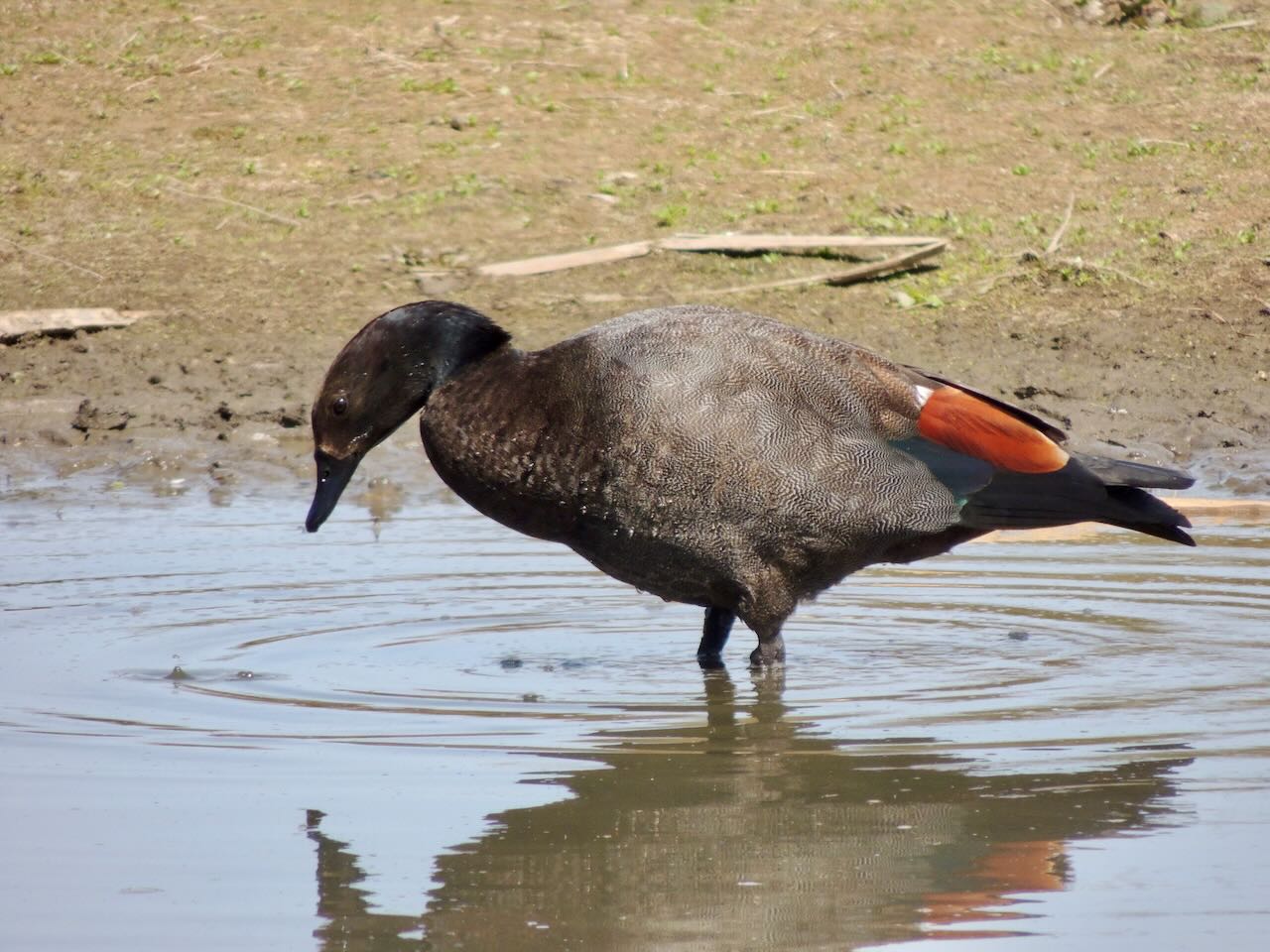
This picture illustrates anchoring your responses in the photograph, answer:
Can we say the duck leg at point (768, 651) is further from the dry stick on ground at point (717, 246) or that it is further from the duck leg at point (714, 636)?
the dry stick on ground at point (717, 246)

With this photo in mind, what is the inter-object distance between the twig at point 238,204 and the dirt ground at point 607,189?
0.03 m

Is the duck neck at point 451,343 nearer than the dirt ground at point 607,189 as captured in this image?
Yes

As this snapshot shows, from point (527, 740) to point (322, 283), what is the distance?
627 cm

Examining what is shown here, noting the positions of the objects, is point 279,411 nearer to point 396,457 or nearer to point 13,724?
point 396,457

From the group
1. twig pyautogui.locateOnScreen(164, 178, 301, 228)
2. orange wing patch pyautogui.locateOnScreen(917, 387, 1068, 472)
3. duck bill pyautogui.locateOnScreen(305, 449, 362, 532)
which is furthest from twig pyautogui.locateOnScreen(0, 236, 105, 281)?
orange wing patch pyautogui.locateOnScreen(917, 387, 1068, 472)

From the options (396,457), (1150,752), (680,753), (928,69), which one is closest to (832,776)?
(680,753)

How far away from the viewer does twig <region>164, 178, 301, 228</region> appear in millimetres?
11367

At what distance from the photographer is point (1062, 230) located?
10953 millimetres

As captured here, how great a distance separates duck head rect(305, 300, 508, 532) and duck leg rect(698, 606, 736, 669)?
3.58ft

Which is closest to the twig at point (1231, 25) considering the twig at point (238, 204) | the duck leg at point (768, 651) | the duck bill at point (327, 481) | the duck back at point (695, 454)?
the twig at point (238, 204)

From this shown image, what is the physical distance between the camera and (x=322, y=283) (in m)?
10.7

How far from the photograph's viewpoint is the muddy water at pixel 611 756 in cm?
361

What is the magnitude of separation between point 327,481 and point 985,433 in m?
1.96

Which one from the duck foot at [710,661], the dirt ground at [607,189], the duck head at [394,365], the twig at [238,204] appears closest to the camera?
the duck head at [394,365]
